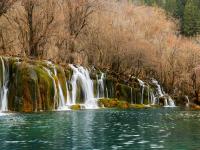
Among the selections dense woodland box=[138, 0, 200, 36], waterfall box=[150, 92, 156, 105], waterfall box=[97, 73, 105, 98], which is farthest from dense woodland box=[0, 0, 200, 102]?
dense woodland box=[138, 0, 200, 36]

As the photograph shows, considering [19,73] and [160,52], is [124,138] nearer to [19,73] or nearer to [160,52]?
[19,73]

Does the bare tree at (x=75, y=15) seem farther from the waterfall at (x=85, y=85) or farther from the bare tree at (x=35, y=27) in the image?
the waterfall at (x=85, y=85)

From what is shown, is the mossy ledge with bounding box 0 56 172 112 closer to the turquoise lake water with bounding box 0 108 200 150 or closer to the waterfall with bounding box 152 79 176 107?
the turquoise lake water with bounding box 0 108 200 150

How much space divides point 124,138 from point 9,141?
5.64m

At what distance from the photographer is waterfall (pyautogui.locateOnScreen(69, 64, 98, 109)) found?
53.8 meters

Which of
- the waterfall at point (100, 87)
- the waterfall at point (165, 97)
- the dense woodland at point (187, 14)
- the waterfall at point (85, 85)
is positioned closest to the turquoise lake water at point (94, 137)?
the waterfall at point (85, 85)

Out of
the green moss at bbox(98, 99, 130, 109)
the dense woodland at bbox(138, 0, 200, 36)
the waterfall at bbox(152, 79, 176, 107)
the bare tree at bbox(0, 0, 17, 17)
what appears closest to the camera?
the bare tree at bbox(0, 0, 17, 17)

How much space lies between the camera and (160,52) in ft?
233

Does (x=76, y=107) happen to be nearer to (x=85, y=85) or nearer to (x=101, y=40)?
(x=85, y=85)

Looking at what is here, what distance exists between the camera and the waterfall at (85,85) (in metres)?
53.8

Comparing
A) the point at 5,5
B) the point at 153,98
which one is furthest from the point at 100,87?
the point at 5,5

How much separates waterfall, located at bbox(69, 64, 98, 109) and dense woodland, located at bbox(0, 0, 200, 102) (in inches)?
181

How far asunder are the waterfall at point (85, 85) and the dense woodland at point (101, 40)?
181 inches

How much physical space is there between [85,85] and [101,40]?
11378 mm
